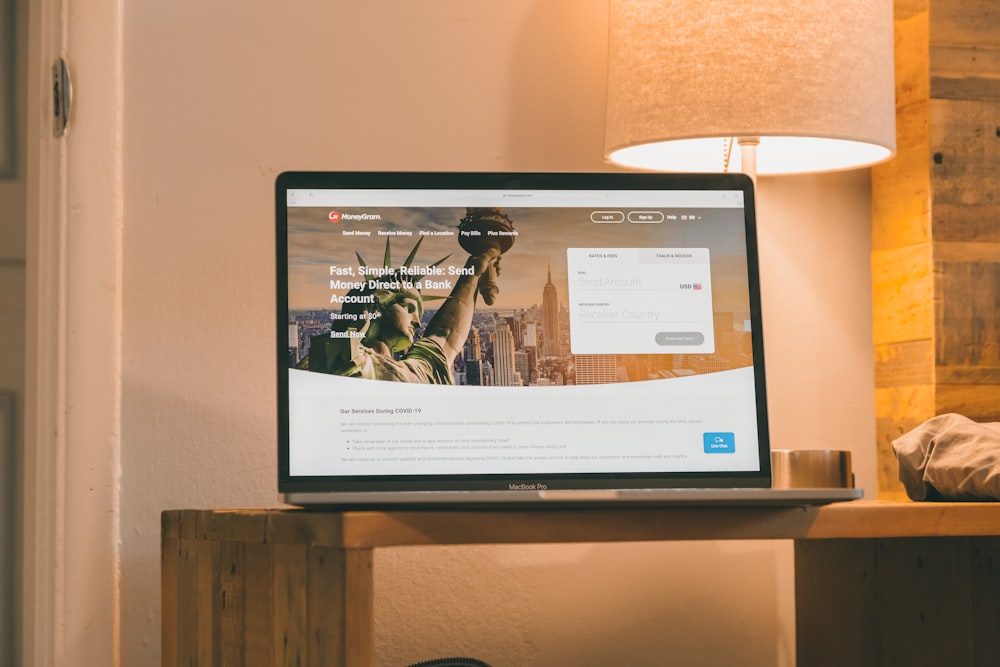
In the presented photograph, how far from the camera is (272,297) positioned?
4.86 feet

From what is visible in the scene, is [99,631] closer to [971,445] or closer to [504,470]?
[504,470]

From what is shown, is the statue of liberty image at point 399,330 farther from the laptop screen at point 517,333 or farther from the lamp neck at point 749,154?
the lamp neck at point 749,154

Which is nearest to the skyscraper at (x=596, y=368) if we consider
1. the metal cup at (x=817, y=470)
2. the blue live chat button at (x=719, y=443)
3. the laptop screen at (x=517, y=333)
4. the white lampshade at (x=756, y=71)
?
the laptop screen at (x=517, y=333)

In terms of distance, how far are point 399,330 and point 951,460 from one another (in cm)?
60

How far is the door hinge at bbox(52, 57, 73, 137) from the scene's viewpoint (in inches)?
56.1

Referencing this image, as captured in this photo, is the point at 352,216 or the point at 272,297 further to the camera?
the point at 272,297

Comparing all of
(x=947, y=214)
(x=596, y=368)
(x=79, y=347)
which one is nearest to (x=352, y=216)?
(x=596, y=368)

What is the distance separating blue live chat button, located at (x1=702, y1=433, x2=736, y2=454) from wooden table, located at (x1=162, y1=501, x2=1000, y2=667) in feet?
0.40

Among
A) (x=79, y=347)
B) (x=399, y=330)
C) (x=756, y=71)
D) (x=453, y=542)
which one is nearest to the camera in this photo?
(x=453, y=542)

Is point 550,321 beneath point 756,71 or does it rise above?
beneath

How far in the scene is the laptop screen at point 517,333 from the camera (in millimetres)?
1035

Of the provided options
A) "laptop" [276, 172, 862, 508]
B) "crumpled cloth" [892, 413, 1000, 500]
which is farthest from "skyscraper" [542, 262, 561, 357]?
"crumpled cloth" [892, 413, 1000, 500]

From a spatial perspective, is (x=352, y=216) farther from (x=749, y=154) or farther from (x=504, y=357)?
(x=749, y=154)

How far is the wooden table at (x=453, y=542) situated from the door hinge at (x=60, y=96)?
0.58 metres
